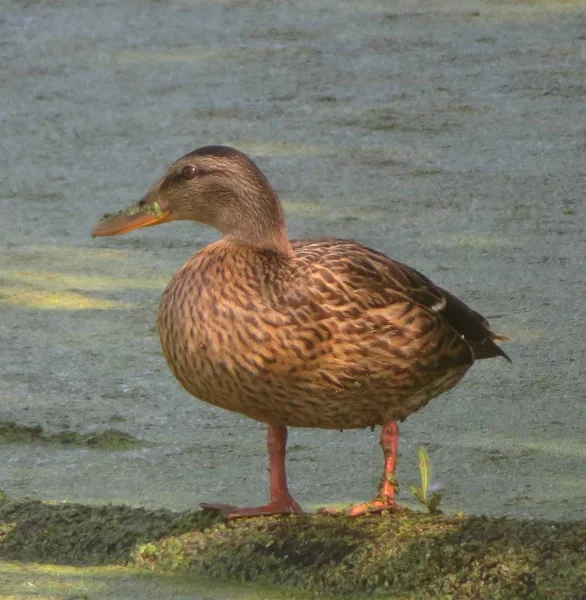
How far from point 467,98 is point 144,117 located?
118cm

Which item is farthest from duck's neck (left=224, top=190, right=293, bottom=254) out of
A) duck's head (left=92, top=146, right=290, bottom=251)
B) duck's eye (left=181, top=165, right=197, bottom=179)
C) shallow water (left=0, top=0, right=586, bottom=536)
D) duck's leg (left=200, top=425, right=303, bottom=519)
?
shallow water (left=0, top=0, right=586, bottom=536)

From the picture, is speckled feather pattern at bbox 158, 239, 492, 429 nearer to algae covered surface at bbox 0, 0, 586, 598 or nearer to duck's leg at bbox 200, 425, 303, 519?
duck's leg at bbox 200, 425, 303, 519

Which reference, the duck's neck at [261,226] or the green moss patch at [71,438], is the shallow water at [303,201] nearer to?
the green moss patch at [71,438]

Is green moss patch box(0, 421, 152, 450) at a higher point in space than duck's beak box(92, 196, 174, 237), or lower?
lower

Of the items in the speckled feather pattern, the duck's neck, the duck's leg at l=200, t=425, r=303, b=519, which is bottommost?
the duck's leg at l=200, t=425, r=303, b=519

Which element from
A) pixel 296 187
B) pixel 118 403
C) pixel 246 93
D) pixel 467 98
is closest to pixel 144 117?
pixel 246 93

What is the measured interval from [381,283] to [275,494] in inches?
15.4

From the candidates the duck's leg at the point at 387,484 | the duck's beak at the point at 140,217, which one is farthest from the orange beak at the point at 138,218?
the duck's leg at the point at 387,484

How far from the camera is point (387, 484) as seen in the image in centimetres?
239

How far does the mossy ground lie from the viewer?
6.97 feet

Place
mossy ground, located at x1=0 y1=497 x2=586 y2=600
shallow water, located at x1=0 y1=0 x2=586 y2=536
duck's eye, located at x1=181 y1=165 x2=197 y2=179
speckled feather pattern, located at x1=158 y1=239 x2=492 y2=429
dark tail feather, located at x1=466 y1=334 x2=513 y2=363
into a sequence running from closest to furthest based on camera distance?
1. mossy ground, located at x1=0 y1=497 x2=586 y2=600
2. speckled feather pattern, located at x1=158 y1=239 x2=492 y2=429
3. duck's eye, located at x1=181 y1=165 x2=197 y2=179
4. dark tail feather, located at x1=466 y1=334 x2=513 y2=363
5. shallow water, located at x1=0 y1=0 x2=586 y2=536

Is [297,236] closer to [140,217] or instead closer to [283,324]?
[140,217]

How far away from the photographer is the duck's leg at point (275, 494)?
237 cm

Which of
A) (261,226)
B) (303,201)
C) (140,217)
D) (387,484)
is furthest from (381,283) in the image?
(303,201)
